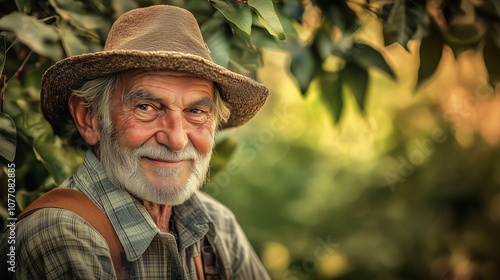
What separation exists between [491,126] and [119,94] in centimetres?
276

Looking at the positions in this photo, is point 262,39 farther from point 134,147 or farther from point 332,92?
point 134,147

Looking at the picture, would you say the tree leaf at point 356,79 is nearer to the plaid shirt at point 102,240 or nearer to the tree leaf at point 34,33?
the plaid shirt at point 102,240

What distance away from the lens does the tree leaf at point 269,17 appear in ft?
3.18

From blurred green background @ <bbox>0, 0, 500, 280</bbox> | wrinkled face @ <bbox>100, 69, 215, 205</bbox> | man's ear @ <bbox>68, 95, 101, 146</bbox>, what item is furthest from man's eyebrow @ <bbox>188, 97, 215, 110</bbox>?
blurred green background @ <bbox>0, 0, 500, 280</bbox>

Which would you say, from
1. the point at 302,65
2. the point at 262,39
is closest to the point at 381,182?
the point at 302,65

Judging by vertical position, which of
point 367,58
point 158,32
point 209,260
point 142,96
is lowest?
point 209,260

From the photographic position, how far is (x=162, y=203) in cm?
102

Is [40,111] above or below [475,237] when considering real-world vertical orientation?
above

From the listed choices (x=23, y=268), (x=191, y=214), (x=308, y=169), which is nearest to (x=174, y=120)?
(x=191, y=214)

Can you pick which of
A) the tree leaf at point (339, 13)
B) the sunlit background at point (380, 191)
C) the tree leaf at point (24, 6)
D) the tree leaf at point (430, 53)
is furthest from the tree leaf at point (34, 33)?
the sunlit background at point (380, 191)

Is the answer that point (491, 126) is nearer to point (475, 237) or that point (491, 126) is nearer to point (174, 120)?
point (475, 237)

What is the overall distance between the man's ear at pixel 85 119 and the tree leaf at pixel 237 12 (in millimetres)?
369

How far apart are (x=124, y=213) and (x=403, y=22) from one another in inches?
33.5

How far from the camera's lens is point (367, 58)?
1322mm
